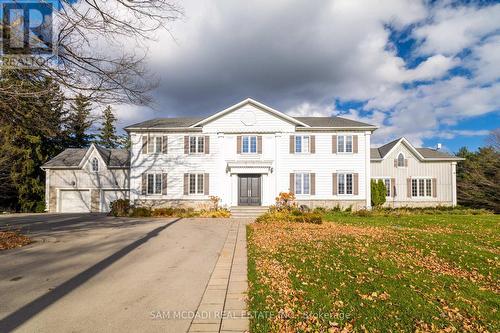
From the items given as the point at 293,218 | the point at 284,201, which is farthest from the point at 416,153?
the point at 293,218

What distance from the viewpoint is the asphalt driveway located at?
3807 millimetres

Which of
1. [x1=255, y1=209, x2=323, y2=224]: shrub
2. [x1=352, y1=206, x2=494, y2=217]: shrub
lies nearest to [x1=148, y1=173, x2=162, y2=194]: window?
[x1=255, y1=209, x2=323, y2=224]: shrub

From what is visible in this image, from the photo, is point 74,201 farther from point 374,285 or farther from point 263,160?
point 374,285

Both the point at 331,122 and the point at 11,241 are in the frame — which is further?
the point at 331,122

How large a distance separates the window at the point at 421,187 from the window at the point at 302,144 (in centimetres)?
1040

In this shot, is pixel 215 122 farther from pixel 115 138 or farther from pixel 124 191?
pixel 115 138

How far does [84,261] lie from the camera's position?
6867 mm

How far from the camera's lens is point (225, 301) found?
4348mm

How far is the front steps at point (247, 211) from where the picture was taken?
18.8 meters

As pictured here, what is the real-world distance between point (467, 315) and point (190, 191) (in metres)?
19.1

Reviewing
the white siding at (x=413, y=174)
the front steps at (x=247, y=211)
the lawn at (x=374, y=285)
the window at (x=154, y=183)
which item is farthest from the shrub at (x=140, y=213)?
the white siding at (x=413, y=174)

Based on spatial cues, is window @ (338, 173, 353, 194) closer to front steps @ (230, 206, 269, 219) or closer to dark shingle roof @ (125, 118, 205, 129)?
front steps @ (230, 206, 269, 219)

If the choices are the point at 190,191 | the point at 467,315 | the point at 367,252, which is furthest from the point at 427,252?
the point at 190,191

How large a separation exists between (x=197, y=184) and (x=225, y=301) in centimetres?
1735
